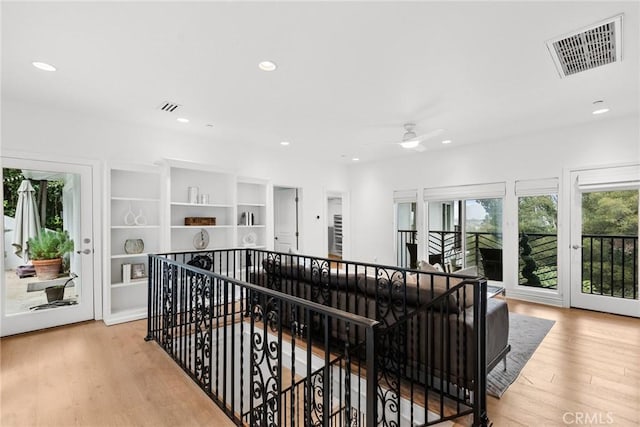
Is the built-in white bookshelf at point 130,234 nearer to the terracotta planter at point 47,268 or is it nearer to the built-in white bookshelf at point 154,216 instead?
the built-in white bookshelf at point 154,216

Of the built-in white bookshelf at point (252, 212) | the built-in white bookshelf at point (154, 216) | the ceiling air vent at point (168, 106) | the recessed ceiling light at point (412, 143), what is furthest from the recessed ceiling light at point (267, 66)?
the built-in white bookshelf at point (252, 212)

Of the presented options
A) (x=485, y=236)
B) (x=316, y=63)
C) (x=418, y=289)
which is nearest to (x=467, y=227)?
(x=485, y=236)

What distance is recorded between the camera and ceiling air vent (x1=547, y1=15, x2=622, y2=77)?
2258mm

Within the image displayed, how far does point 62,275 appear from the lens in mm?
3973

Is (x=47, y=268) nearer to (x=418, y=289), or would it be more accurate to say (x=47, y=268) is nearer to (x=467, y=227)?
(x=418, y=289)

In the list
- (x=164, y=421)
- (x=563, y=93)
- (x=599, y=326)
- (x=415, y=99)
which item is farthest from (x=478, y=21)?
(x=599, y=326)

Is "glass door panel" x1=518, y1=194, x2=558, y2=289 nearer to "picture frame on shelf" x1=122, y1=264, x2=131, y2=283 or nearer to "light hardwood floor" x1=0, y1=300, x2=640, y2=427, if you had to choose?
"light hardwood floor" x1=0, y1=300, x2=640, y2=427

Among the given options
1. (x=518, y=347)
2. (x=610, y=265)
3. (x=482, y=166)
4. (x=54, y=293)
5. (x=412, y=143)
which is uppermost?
(x=412, y=143)

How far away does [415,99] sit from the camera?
3.55 m

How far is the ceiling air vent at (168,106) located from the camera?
3.67 meters

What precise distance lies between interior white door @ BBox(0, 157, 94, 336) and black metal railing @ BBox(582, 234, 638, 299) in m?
7.10

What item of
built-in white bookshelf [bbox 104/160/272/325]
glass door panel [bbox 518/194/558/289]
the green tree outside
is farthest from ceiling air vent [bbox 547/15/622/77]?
the green tree outside

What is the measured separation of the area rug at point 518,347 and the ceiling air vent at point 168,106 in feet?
14.3

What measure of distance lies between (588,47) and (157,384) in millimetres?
4462
